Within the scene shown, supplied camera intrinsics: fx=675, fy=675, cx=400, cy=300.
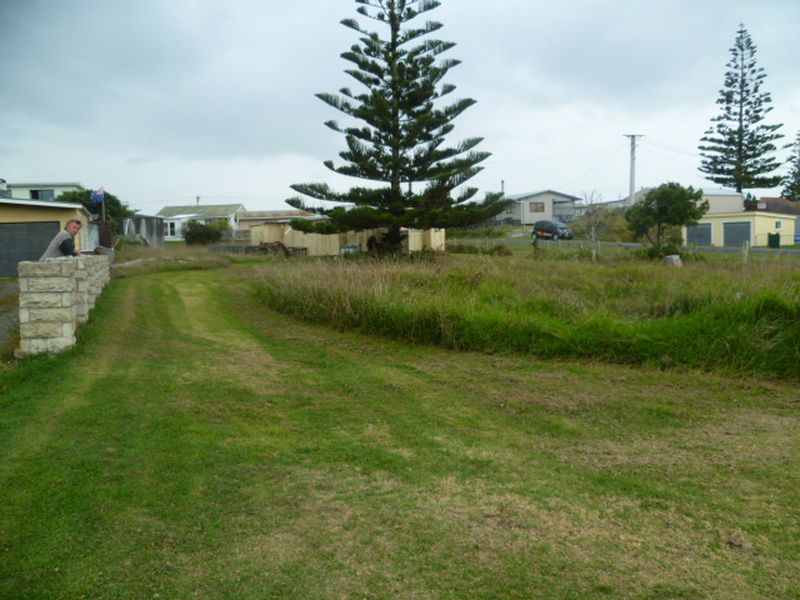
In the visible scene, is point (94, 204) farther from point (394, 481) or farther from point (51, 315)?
point (394, 481)

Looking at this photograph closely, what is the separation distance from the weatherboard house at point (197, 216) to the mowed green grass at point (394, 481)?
44.0m

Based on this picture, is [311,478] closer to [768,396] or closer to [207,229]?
[768,396]

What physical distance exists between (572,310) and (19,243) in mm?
16713

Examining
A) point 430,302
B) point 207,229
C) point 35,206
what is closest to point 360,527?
point 430,302

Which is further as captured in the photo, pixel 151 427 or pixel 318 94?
pixel 318 94

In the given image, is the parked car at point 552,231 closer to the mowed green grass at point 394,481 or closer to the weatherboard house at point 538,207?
the weatherboard house at point 538,207

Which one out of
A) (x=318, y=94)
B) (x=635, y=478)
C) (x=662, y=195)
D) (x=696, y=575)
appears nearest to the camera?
(x=696, y=575)

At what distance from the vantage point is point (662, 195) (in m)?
23.6

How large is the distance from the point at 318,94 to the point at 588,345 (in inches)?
565

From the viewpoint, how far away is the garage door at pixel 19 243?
1836 centimetres

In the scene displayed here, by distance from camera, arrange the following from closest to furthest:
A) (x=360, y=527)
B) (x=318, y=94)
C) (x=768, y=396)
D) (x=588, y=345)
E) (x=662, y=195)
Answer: (x=360, y=527), (x=768, y=396), (x=588, y=345), (x=318, y=94), (x=662, y=195)

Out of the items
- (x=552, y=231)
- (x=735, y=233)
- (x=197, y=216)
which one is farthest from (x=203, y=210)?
(x=735, y=233)

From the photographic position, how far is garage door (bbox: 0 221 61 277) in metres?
18.4

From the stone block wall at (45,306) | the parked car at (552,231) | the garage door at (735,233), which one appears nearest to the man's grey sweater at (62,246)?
the stone block wall at (45,306)
